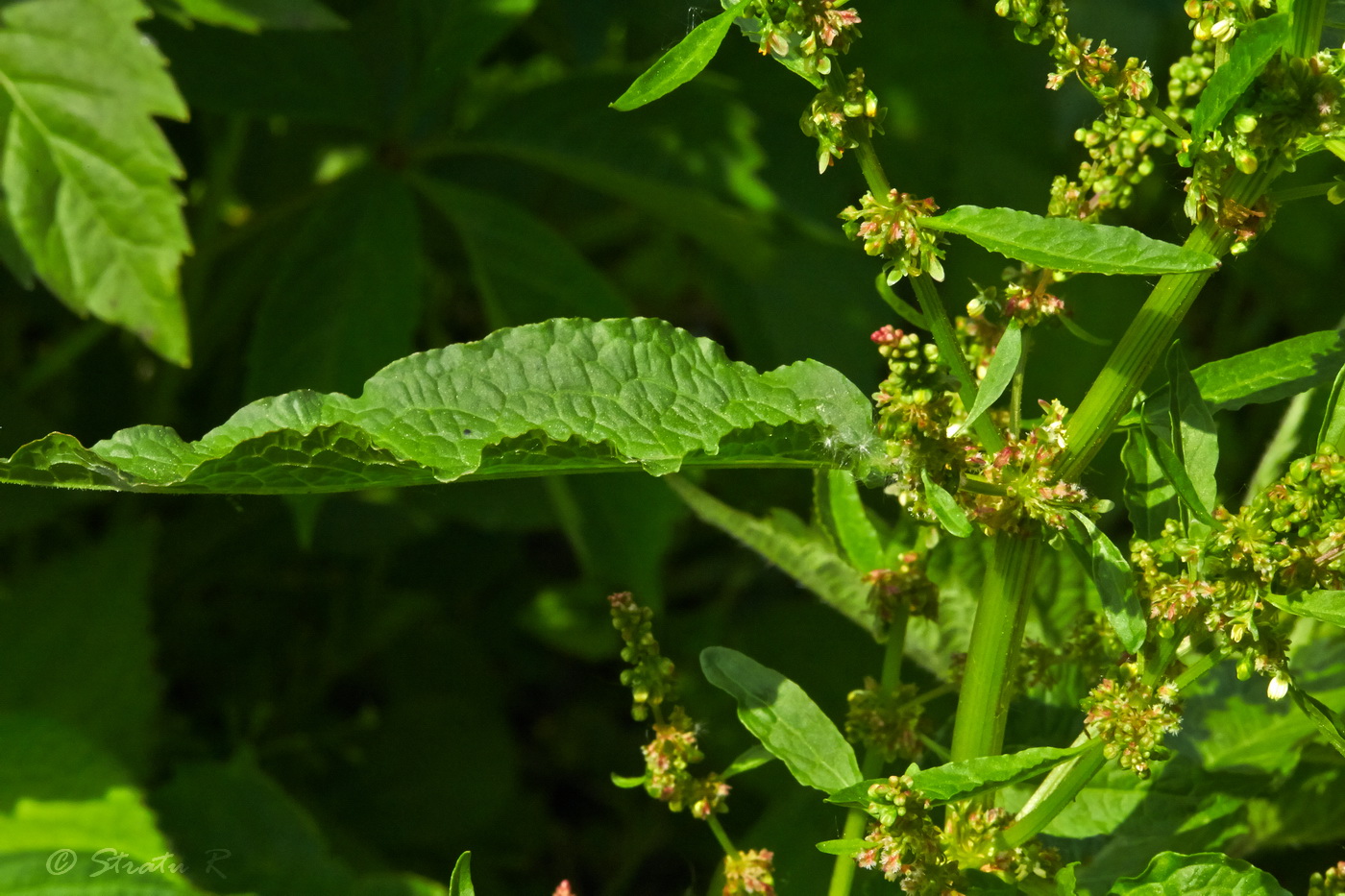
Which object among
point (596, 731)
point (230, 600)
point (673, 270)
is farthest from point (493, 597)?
point (673, 270)

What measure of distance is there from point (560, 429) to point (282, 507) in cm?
168

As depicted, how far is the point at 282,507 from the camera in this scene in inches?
94.2

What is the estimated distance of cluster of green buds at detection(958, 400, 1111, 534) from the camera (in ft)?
2.63

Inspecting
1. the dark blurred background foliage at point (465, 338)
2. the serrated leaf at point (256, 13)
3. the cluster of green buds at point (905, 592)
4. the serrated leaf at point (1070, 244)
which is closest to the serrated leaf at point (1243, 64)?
the serrated leaf at point (1070, 244)

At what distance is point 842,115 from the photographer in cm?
79

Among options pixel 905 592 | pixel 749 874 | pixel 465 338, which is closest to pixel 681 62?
pixel 905 592

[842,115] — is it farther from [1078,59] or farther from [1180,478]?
[1180,478]

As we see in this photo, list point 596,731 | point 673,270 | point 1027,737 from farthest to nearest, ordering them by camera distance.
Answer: point 673,270, point 596,731, point 1027,737

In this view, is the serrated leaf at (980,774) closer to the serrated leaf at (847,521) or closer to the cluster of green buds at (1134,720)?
the cluster of green buds at (1134,720)

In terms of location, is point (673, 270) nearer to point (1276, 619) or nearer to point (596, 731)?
point (596, 731)

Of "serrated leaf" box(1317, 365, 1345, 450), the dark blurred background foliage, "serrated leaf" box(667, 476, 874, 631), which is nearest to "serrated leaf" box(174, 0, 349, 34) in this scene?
the dark blurred background foliage

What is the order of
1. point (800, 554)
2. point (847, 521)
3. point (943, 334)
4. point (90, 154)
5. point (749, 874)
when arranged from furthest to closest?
point (90, 154), point (800, 554), point (847, 521), point (749, 874), point (943, 334)

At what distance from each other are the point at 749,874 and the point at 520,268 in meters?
1.21

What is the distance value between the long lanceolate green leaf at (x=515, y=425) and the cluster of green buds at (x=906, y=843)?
207 millimetres
